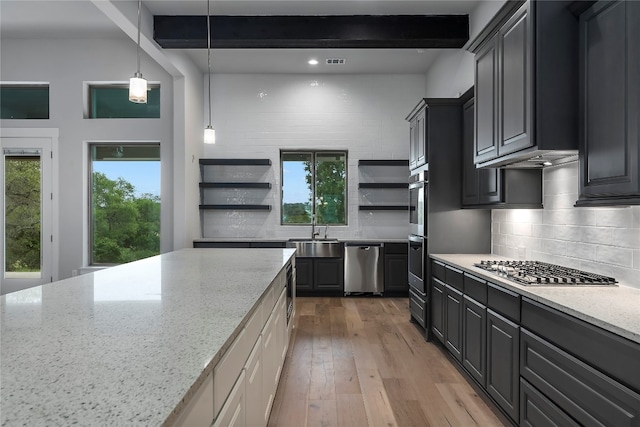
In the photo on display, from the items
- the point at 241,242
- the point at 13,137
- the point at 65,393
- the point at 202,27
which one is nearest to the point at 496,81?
the point at 65,393

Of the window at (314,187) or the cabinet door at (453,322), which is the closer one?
the cabinet door at (453,322)

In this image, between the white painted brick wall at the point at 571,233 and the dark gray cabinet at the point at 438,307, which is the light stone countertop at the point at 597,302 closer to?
the white painted brick wall at the point at 571,233

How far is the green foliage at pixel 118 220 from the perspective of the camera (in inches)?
221

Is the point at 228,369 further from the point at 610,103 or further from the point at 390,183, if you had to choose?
the point at 390,183

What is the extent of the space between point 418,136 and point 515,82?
5.95 ft

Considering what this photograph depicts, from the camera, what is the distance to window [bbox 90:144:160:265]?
5613 mm

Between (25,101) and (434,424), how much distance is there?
21.6ft

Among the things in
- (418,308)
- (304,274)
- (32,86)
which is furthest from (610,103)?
(32,86)

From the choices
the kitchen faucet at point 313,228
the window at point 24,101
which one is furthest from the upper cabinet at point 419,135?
the window at point 24,101

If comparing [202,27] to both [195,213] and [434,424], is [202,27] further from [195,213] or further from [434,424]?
[434,424]

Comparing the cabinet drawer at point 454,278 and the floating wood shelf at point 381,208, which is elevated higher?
the floating wood shelf at point 381,208

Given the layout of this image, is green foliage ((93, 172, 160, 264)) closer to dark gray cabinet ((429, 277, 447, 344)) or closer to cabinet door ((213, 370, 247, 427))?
dark gray cabinet ((429, 277, 447, 344))

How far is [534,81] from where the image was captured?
2201 mm

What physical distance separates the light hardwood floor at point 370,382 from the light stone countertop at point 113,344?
1053 millimetres
